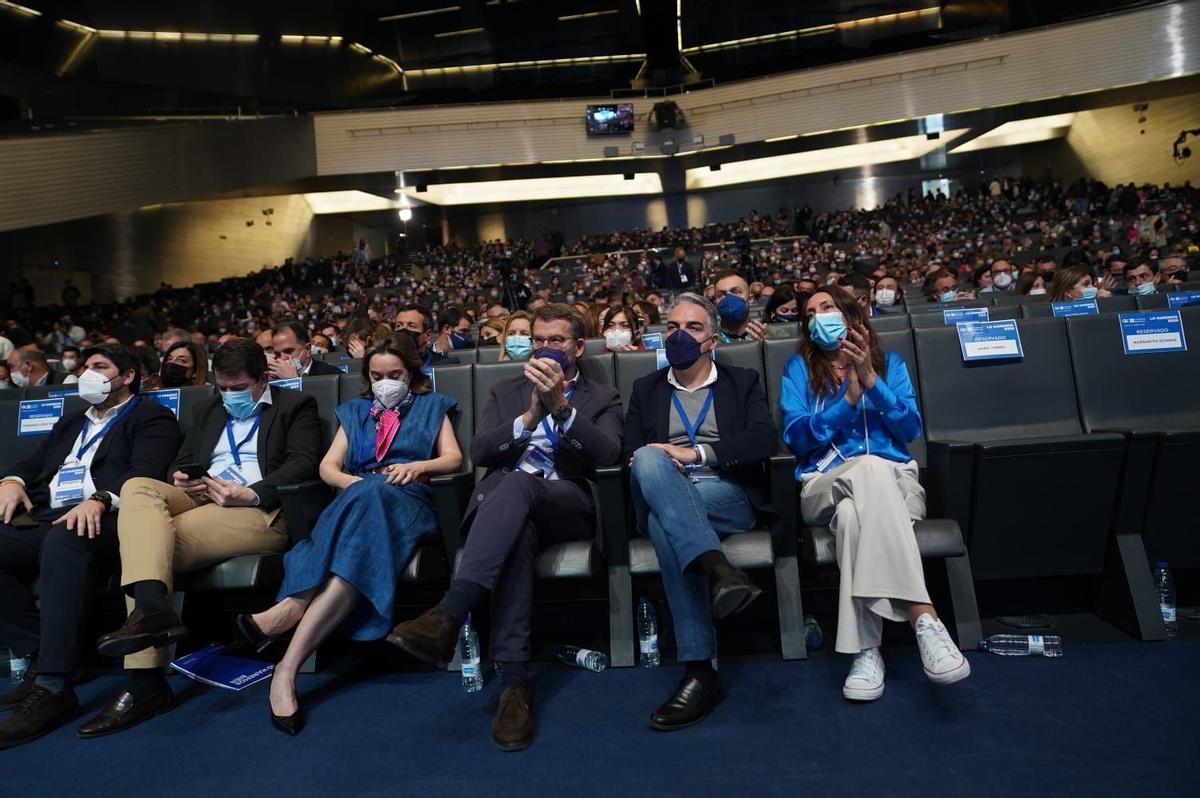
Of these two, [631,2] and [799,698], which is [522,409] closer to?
[799,698]

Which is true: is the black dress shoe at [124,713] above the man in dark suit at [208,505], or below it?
below

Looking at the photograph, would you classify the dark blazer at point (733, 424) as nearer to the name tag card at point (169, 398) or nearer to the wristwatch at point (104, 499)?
the wristwatch at point (104, 499)

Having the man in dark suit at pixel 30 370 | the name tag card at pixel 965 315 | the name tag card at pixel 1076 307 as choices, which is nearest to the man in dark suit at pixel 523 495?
the name tag card at pixel 965 315

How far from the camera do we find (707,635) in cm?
202

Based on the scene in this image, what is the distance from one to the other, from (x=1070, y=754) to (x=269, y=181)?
19.8 metres

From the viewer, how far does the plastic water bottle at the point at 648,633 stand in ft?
7.59

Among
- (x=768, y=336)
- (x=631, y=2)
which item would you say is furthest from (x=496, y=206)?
(x=768, y=336)

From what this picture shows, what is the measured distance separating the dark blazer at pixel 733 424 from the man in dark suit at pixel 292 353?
1975mm

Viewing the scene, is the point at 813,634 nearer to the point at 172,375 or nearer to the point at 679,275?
the point at 172,375

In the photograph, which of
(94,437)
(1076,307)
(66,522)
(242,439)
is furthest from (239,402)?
(1076,307)

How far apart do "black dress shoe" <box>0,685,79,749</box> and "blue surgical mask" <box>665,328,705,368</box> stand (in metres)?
2.04

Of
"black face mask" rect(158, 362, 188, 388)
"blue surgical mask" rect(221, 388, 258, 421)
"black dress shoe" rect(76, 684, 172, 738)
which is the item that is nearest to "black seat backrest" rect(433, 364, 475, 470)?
"blue surgical mask" rect(221, 388, 258, 421)

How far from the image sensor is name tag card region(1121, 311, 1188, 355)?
2.63 meters

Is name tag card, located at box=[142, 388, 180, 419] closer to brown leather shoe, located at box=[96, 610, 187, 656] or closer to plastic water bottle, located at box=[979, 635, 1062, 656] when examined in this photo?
brown leather shoe, located at box=[96, 610, 187, 656]
